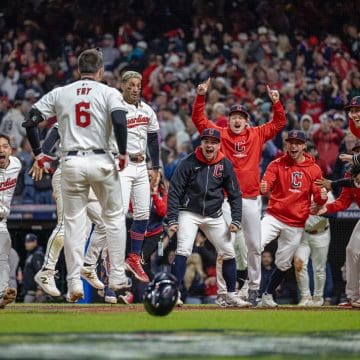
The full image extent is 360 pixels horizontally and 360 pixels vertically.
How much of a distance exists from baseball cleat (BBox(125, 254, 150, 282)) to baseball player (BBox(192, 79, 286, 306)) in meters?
1.26

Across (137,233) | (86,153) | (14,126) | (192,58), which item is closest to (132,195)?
(137,233)

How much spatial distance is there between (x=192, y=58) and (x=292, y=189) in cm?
990

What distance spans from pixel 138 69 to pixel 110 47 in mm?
1298

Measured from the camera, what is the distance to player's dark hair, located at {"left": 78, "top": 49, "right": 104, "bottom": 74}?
9227 mm

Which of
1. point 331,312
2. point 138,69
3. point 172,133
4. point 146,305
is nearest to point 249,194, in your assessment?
point 331,312

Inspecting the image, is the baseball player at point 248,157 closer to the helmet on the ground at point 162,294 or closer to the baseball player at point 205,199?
the baseball player at point 205,199

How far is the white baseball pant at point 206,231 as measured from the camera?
35.1 ft

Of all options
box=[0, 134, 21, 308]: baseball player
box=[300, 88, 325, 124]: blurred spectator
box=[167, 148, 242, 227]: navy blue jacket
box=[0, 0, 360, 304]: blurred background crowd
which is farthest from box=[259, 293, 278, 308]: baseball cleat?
box=[300, 88, 325, 124]: blurred spectator

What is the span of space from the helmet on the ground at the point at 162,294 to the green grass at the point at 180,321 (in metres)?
0.11

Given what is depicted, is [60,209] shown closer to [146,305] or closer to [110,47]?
[146,305]

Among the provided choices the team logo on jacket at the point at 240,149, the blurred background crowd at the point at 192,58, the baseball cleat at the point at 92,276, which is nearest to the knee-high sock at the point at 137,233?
the baseball cleat at the point at 92,276

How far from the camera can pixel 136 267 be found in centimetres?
1114

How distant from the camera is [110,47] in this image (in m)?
22.0

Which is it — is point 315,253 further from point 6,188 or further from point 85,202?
point 85,202
